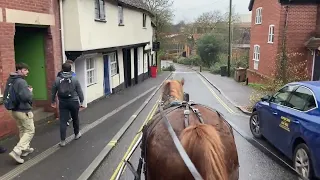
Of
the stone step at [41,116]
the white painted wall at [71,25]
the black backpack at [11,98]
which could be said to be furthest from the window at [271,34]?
the black backpack at [11,98]

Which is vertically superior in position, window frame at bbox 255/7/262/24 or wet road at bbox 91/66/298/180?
window frame at bbox 255/7/262/24

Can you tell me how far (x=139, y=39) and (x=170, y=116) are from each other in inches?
831

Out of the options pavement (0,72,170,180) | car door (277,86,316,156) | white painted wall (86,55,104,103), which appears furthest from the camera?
white painted wall (86,55,104,103)

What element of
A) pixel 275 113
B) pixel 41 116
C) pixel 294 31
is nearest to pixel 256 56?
pixel 294 31

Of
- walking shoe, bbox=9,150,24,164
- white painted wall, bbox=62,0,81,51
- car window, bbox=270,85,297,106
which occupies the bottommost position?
walking shoe, bbox=9,150,24,164

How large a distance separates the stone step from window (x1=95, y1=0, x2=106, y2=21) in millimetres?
5497

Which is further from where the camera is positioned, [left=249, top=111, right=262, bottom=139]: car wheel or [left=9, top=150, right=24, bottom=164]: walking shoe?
[left=249, top=111, right=262, bottom=139]: car wheel

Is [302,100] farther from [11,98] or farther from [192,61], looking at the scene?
[192,61]

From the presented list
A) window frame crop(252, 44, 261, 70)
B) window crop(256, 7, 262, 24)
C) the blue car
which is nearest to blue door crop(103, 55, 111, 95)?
the blue car

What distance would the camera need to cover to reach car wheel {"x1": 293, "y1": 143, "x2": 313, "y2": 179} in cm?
555

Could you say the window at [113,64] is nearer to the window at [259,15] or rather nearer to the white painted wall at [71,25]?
the white painted wall at [71,25]

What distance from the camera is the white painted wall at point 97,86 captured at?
47.6 ft

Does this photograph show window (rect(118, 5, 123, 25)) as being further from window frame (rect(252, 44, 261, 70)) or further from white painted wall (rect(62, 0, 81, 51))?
window frame (rect(252, 44, 261, 70))

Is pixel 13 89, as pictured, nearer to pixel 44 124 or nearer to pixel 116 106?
pixel 44 124
